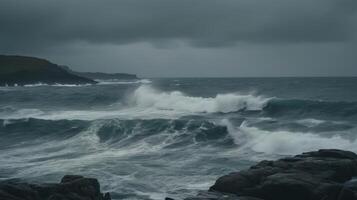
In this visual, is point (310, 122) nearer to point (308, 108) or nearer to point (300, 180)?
point (308, 108)

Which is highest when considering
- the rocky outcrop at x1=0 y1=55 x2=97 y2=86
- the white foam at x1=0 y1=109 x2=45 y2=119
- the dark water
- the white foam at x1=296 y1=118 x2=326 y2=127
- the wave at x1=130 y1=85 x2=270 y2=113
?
the rocky outcrop at x1=0 y1=55 x2=97 y2=86

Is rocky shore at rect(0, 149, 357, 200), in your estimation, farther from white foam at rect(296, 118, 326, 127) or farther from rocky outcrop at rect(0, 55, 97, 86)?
rocky outcrop at rect(0, 55, 97, 86)

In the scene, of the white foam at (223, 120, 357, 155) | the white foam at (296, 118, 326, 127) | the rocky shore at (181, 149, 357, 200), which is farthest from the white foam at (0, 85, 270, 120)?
the rocky shore at (181, 149, 357, 200)

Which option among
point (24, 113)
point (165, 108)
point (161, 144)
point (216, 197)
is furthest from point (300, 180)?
point (165, 108)

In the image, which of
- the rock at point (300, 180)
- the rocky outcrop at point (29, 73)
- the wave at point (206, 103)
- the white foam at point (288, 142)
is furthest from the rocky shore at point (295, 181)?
the rocky outcrop at point (29, 73)

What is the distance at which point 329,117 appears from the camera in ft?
115

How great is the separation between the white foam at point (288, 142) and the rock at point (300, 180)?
7282 mm

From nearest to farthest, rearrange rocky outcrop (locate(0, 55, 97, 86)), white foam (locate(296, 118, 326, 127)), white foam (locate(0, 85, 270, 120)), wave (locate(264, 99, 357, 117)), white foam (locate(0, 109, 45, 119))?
white foam (locate(296, 118, 326, 127)) < wave (locate(264, 99, 357, 117)) < white foam (locate(0, 85, 270, 120)) < white foam (locate(0, 109, 45, 119)) < rocky outcrop (locate(0, 55, 97, 86))

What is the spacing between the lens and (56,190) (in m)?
12.6

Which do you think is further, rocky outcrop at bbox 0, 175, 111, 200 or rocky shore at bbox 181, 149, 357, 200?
rocky shore at bbox 181, 149, 357, 200

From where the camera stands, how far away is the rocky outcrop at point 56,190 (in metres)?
11.9

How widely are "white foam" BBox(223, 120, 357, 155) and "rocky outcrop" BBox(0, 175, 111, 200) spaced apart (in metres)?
11.8

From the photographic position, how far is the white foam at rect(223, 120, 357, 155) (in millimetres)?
23156

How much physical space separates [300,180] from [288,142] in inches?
447
